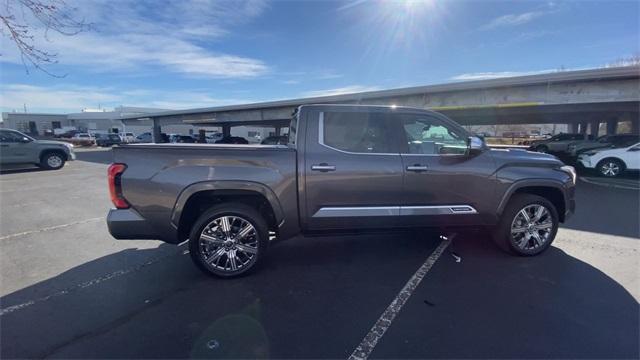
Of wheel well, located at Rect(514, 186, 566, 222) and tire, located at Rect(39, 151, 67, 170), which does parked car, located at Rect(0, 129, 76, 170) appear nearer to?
tire, located at Rect(39, 151, 67, 170)

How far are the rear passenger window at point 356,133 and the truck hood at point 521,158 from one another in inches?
58.9

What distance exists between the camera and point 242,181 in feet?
11.4

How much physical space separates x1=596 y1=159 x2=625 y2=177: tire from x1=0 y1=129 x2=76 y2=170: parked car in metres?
23.2

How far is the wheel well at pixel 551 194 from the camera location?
4273 millimetres

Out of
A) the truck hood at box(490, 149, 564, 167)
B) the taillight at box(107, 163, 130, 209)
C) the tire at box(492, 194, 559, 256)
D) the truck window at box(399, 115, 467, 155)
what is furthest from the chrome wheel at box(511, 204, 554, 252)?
the taillight at box(107, 163, 130, 209)

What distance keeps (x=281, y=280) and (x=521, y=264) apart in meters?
3.09

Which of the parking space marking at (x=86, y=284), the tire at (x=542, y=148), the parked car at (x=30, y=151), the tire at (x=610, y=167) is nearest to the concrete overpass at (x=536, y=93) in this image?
the tire at (x=542, y=148)

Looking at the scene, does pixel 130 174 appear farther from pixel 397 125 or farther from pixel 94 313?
pixel 397 125

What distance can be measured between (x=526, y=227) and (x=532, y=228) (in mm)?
92

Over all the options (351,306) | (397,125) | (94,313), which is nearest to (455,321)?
(351,306)

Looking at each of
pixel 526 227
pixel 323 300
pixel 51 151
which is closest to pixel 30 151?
pixel 51 151

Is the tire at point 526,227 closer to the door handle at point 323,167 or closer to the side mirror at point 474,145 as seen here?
the side mirror at point 474,145

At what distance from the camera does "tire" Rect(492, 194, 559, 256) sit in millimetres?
4180

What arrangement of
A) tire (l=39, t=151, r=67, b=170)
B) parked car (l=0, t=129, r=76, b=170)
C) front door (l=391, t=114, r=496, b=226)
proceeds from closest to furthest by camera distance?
front door (l=391, t=114, r=496, b=226) < parked car (l=0, t=129, r=76, b=170) < tire (l=39, t=151, r=67, b=170)
